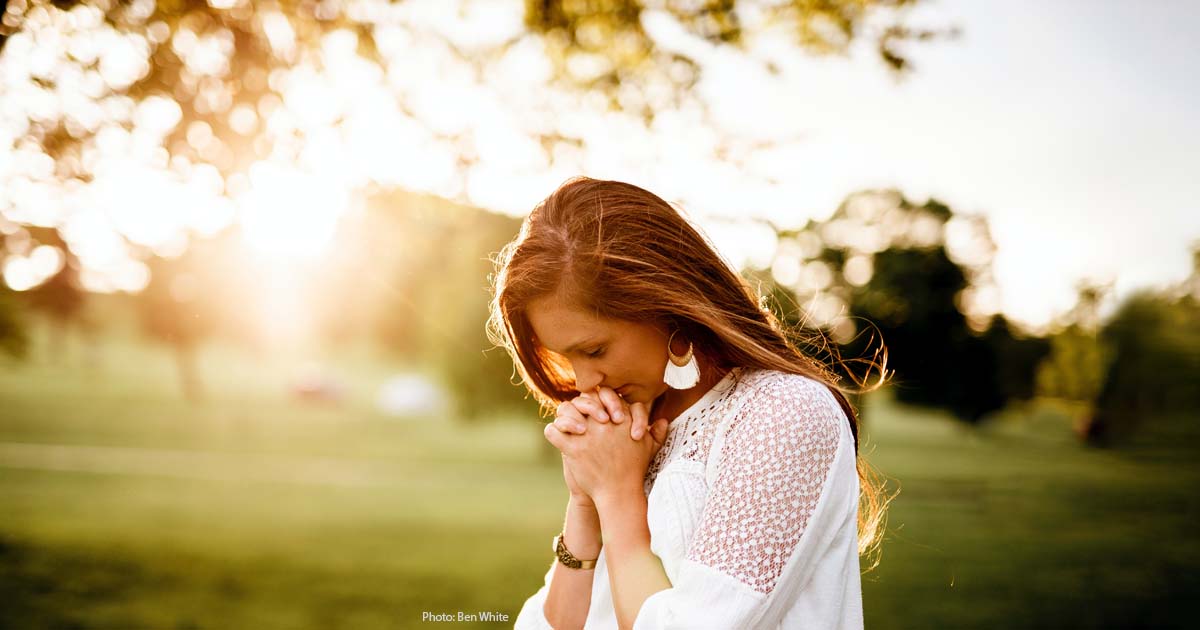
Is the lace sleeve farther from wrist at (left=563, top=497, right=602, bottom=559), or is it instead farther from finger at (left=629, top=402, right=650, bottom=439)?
wrist at (left=563, top=497, right=602, bottom=559)

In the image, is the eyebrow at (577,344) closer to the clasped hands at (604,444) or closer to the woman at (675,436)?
the woman at (675,436)

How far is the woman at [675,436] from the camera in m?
1.76

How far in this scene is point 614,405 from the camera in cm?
219

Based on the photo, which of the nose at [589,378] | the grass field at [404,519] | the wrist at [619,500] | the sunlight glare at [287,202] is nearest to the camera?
the wrist at [619,500]

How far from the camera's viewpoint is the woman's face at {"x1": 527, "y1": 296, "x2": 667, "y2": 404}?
220cm

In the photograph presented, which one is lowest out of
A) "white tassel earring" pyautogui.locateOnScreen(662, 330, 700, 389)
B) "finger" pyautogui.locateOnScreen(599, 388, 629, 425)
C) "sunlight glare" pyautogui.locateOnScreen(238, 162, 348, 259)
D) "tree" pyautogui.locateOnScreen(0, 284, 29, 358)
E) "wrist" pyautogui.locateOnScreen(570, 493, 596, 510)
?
"wrist" pyautogui.locateOnScreen(570, 493, 596, 510)

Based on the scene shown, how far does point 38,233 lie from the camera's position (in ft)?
23.3

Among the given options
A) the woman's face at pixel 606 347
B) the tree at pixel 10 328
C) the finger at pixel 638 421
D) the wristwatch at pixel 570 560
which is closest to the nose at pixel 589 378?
the woman's face at pixel 606 347

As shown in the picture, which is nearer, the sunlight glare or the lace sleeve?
the lace sleeve

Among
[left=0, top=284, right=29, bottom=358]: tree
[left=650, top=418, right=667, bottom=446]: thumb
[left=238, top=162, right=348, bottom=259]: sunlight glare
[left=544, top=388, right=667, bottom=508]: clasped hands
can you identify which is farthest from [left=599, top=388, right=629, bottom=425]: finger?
[left=0, top=284, right=29, bottom=358]: tree

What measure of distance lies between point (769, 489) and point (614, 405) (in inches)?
22.2

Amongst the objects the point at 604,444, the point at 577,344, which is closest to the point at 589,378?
the point at 577,344

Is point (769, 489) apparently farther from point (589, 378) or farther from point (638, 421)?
point (589, 378)

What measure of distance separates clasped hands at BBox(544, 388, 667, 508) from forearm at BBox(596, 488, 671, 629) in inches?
1.0
